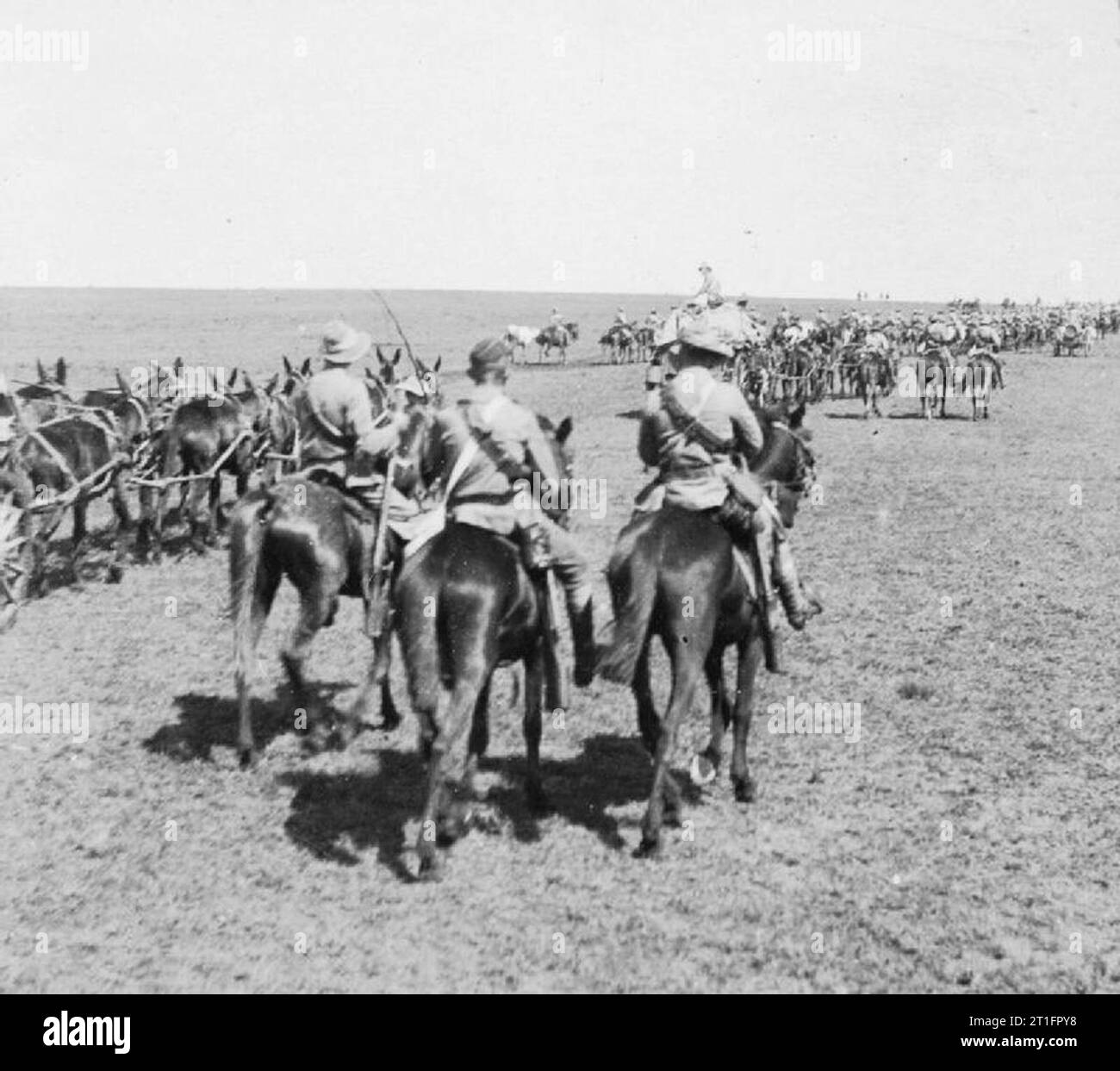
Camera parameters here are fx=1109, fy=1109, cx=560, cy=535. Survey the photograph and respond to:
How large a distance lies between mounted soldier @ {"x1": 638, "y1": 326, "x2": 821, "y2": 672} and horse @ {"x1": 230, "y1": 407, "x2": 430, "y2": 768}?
5.89 ft

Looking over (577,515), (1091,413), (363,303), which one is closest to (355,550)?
(577,515)

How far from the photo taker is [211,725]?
851cm

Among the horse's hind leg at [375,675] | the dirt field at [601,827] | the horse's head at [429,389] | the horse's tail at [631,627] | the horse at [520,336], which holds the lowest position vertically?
the dirt field at [601,827]

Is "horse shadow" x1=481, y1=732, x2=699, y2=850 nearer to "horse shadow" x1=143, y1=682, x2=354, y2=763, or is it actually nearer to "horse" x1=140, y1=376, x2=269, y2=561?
"horse shadow" x1=143, y1=682, x2=354, y2=763

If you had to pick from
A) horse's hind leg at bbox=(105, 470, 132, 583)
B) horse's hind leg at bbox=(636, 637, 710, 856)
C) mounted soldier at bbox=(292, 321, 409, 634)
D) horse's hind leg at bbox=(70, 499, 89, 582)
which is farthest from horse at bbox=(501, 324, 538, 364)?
horse's hind leg at bbox=(636, 637, 710, 856)

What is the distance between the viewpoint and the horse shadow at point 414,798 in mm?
6551

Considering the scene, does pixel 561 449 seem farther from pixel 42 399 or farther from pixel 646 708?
pixel 42 399

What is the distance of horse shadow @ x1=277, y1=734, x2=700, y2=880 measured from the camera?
655 cm

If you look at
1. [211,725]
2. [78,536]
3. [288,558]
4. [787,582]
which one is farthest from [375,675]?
[78,536]

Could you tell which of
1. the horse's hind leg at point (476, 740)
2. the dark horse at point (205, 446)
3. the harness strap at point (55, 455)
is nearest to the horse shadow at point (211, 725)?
the horse's hind leg at point (476, 740)

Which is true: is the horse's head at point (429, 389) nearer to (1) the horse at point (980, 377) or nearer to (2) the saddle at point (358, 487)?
(2) the saddle at point (358, 487)

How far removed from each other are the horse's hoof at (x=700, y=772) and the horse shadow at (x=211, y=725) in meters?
3.04

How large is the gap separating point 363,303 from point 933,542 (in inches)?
3388

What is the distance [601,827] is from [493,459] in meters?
2.32
